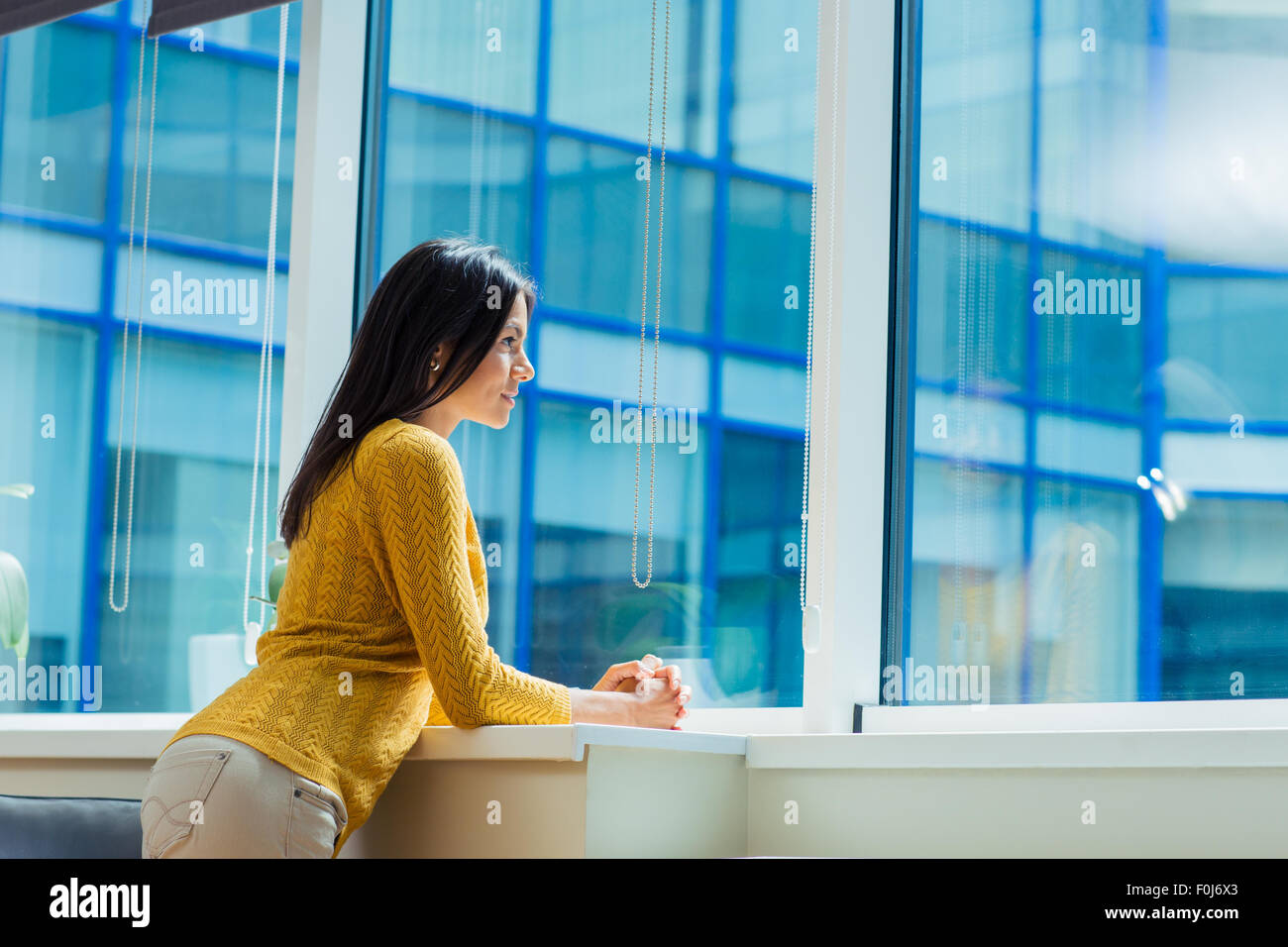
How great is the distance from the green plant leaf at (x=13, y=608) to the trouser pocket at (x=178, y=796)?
1612mm

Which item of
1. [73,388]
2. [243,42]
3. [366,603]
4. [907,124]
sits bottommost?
[366,603]

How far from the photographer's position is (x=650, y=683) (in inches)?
77.5

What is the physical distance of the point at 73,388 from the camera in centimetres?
316

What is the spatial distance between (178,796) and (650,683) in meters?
0.64

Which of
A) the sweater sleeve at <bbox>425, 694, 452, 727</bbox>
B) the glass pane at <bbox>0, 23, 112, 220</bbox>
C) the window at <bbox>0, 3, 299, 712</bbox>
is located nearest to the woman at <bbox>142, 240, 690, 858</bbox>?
the sweater sleeve at <bbox>425, 694, 452, 727</bbox>

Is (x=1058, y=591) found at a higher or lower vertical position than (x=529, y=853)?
→ higher

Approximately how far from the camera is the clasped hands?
1.96 m

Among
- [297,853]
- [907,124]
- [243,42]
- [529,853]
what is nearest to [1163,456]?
[907,124]

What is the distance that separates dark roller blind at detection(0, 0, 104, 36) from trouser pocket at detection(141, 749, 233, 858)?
1987 millimetres

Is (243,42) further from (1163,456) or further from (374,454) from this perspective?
(1163,456)

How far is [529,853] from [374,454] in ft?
1.74

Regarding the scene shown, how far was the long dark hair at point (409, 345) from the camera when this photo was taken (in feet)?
6.13

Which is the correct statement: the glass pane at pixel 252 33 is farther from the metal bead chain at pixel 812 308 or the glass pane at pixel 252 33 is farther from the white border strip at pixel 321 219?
the metal bead chain at pixel 812 308

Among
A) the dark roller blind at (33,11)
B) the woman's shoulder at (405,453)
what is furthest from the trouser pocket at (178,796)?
the dark roller blind at (33,11)
